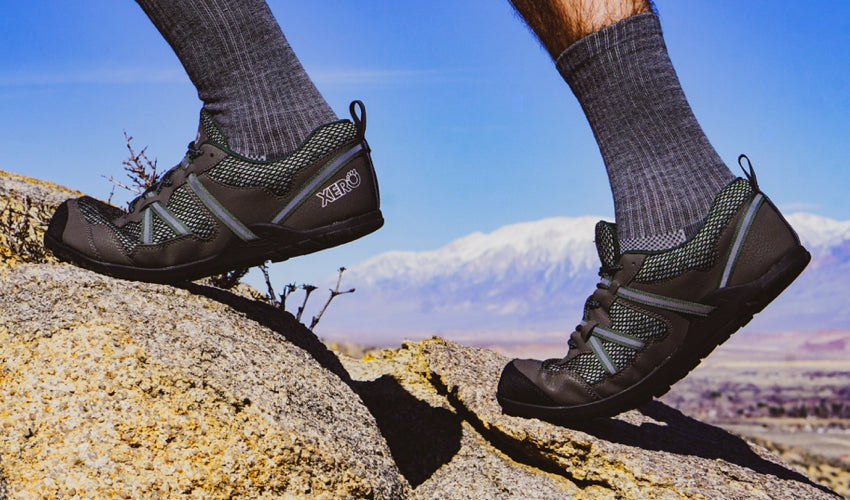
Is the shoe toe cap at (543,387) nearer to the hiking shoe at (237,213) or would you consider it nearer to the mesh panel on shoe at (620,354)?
the mesh panel on shoe at (620,354)

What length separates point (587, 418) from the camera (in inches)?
96.7

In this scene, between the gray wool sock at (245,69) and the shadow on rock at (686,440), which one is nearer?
the gray wool sock at (245,69)

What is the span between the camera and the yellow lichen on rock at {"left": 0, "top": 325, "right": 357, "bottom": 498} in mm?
1750

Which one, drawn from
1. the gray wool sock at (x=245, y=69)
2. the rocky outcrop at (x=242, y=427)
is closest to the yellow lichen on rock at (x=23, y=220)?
the rocky outcrop at (x=242, y=427)

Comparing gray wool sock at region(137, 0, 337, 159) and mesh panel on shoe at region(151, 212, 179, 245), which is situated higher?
gray wool sock at region(137, 0, 337, 159)

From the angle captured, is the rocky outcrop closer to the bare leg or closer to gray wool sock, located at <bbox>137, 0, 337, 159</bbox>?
gray wool sock, located at <bbox>137, 0, 337, 159</bbox>

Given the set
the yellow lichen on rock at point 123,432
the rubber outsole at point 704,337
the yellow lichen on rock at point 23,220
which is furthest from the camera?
the yellow lichen on rock at point 23,220

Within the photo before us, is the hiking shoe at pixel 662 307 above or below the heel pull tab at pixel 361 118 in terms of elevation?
below

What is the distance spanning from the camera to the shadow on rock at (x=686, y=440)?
2.57m

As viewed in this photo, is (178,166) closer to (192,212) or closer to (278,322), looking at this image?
(192,212)

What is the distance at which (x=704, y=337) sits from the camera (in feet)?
7.39

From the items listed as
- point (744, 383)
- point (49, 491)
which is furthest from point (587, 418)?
point (744, 383)

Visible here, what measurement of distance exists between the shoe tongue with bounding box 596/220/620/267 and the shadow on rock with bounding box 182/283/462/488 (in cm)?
84

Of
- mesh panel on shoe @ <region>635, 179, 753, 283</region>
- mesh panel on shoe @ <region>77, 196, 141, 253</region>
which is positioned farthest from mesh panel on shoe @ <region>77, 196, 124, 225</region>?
mesh panel on shoe @ <region>635, 179, 753, 283</region>
